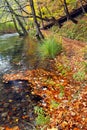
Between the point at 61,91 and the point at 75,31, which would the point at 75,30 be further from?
the point at 61,91

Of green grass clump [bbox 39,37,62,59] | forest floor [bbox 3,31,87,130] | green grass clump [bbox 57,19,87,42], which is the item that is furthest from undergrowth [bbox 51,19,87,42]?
forest floor [bbox 3,31,87,130]

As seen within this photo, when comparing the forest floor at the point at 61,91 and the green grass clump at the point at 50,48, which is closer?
the forest floor at the point at 61,91

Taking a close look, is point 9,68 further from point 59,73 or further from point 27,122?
point 27,122

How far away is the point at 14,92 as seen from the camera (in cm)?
834

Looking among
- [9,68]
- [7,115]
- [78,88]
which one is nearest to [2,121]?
[7,115]

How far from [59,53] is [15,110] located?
6513mm

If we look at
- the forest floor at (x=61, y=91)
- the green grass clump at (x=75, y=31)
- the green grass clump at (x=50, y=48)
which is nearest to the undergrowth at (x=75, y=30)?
the green grass clump at (x=75, y=31)

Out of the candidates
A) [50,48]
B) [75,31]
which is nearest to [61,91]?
[50,48]

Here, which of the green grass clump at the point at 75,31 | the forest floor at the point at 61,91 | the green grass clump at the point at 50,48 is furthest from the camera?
the green grass clump at the point at 75,31

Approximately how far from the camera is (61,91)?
743cm

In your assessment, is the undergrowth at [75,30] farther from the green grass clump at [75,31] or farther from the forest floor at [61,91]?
the forest floor at [61,91]

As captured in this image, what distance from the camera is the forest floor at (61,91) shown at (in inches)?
215

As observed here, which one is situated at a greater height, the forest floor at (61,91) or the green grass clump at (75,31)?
the forest floor at (61,91)

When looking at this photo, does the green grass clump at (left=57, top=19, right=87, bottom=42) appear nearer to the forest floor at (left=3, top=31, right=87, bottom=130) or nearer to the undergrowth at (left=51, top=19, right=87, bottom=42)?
the undergrowth at (left=51, top=19, right=87, bottom=42)
